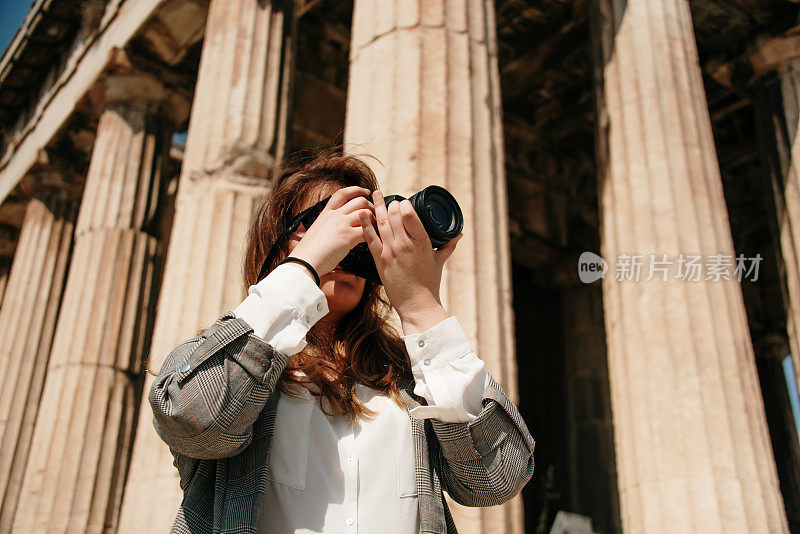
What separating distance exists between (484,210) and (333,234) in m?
2.65

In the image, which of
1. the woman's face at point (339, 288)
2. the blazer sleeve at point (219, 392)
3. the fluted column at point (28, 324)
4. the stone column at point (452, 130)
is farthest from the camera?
the fluted column at point (28, 324)

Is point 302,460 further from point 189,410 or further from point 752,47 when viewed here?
point 752,47

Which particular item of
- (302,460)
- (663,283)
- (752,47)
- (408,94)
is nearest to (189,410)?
(302,460)

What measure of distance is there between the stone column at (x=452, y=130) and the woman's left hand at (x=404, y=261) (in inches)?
77.1

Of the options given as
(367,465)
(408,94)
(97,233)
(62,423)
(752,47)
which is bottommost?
(367,465)

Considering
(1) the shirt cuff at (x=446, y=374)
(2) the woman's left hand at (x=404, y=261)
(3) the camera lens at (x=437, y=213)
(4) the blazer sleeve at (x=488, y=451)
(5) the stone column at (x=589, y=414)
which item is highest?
(5) the stone column at (x=589, y=414)

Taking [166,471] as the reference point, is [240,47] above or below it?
above

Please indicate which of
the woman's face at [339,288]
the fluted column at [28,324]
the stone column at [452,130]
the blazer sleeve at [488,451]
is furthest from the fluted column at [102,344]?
the blazer sleeve at [488,451]

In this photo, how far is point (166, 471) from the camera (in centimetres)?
536

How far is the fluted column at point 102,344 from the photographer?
7586 mm

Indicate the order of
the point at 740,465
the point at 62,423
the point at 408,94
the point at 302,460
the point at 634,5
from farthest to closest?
the point at 62,423
the point at 634,5
the point at 740,465
the point at 408,94
the point at 302,460

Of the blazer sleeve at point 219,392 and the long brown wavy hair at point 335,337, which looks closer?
the blazer sleeve at point 219,392

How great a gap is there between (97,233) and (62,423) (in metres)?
2.38

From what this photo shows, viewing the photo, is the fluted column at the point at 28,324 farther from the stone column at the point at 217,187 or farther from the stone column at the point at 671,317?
the stone column at the point at 671,317
